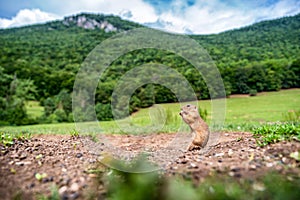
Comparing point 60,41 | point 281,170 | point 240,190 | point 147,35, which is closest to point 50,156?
point 240,190

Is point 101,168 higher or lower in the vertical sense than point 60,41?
lower

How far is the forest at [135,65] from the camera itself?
2316 centimetres

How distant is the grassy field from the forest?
2322 millimetres

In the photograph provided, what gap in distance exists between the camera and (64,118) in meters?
24.5

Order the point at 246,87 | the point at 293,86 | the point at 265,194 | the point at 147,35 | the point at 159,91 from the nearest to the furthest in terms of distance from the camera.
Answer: the point at 265,194 → the point at 147,35 → the point at 159,91 → the point at 246,87 → the point at 293,86

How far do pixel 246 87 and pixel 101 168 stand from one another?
110 feet

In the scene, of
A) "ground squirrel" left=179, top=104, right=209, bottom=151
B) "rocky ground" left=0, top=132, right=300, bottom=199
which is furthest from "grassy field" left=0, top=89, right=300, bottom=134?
"rocky ground" left=0, top=132, right=300, bottom=199

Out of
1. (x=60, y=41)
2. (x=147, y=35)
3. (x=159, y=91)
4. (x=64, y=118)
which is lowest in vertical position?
(x=64, y=118)

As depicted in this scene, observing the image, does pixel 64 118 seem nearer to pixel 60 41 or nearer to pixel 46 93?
pixel 46 93

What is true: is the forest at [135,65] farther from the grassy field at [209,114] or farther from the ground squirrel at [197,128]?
the ground squirrel at [197,128]

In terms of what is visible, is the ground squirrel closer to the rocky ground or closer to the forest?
the rocky ground

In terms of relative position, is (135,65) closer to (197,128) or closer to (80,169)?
(197,128)

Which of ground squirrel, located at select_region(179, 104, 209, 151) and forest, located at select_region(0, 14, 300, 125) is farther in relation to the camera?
forest, located at select_region(0, 14, 300, 125)

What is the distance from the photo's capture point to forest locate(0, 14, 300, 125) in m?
23.2
